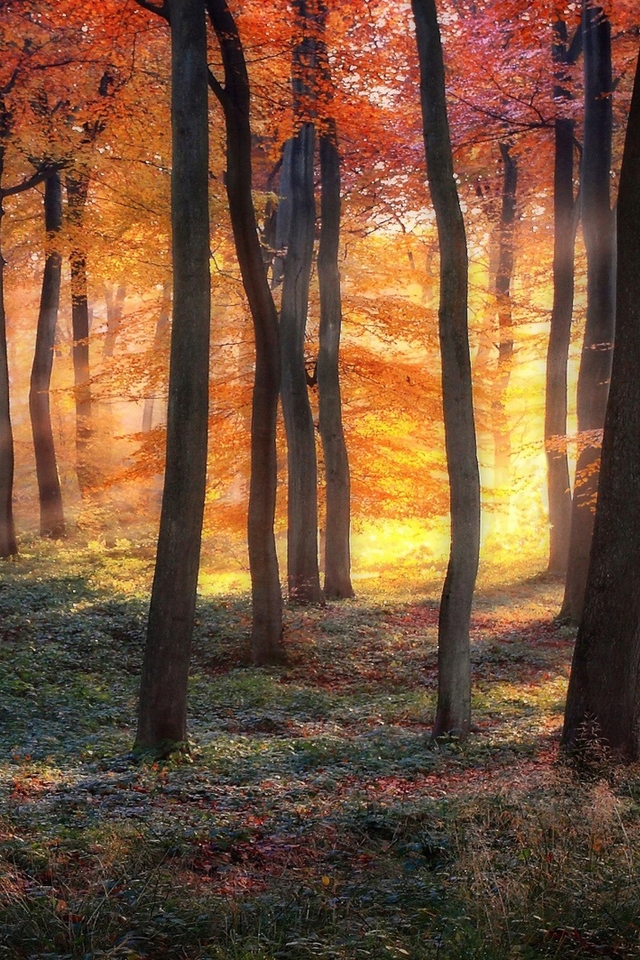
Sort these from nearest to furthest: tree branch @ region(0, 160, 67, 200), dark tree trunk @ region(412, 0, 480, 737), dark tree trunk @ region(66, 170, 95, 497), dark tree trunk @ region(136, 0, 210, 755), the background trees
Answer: dark tree trunk @ region(136, 0, 210, 755) < dark tree trunk @ region(412, 0, 480, 737) < the background trees < tree branch @ region(0, 160, 67, 200) < dark tree trunk @ region(66, 170, 95, 497)

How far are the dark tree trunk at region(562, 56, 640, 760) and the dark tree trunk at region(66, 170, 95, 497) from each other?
600 inches

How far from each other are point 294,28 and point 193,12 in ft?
10.7

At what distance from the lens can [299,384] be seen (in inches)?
706

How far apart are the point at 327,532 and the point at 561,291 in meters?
7.01

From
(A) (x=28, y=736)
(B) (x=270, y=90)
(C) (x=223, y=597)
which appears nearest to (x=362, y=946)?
(A) (x=28, y=736)

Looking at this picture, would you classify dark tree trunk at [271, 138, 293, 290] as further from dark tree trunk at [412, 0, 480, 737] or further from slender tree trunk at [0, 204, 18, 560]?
dark tree trunk at [412, 0, 480, 737]

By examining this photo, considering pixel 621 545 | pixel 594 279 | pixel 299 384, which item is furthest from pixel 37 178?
pixel 621 545

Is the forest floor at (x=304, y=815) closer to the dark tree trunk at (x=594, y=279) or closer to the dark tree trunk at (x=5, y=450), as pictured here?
the dark tree trunk at (x=594, y=279)

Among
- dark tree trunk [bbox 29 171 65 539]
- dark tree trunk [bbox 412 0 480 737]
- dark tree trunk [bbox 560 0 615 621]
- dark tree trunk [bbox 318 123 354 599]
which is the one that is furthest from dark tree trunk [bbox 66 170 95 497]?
dark tree trunk [bbox 412 0 480 737]

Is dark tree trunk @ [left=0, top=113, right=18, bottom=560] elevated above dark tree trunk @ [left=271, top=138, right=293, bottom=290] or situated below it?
below

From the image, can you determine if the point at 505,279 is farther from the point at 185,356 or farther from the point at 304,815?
the point at 304,815

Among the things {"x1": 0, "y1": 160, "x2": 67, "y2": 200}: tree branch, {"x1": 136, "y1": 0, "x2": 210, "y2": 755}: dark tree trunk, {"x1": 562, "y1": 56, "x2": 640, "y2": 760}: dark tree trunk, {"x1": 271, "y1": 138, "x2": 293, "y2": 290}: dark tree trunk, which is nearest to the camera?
{"x1": 562, "y1": 56, "x2": 640, "y2": 760}: dark tree trunk

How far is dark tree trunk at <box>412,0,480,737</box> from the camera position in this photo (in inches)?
371

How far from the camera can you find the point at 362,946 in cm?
430
